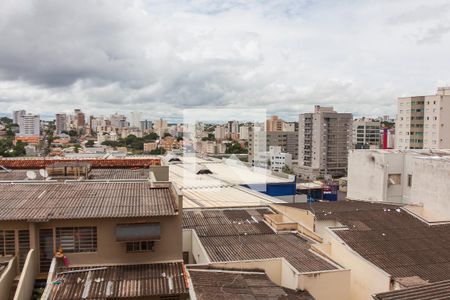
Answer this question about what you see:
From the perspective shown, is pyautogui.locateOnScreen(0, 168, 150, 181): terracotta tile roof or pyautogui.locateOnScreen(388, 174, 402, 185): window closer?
pyautogui.locateOnScreen(0, 168, 150, 181): terracotta tile roof

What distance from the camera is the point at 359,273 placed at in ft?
39.6

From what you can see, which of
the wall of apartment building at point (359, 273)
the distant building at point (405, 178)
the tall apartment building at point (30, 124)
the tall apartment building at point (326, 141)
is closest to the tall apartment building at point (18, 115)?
the tall apartment building at point (30, 124)

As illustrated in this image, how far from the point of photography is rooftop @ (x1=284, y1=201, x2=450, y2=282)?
1187 cm

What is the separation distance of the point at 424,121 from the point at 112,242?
47.1 metres

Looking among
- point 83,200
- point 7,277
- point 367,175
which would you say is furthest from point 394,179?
point 7,277

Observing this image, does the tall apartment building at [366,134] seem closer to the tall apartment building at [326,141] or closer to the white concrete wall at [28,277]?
the tall apartment building at [326,141]

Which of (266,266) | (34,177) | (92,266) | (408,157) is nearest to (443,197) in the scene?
(408,157)

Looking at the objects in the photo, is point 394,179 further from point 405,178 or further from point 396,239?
point 396,239

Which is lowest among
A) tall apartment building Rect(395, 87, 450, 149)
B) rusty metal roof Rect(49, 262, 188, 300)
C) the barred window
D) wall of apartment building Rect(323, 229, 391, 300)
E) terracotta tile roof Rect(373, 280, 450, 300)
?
wall of apartment building Rect(323, 229, 391, 300)

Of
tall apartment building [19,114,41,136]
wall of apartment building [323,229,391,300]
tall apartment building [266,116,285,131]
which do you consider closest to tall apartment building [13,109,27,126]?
tall apartment building [19,114,41,136]

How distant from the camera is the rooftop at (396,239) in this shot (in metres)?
11.9

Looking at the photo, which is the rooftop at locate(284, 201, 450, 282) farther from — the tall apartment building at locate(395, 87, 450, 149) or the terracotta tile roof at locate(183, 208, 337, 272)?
the tall apartment building at locate(395, 87, 450, 149)

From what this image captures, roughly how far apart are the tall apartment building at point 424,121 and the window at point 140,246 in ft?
146

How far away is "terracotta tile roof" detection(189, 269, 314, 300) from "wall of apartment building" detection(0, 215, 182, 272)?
0.93 metres
